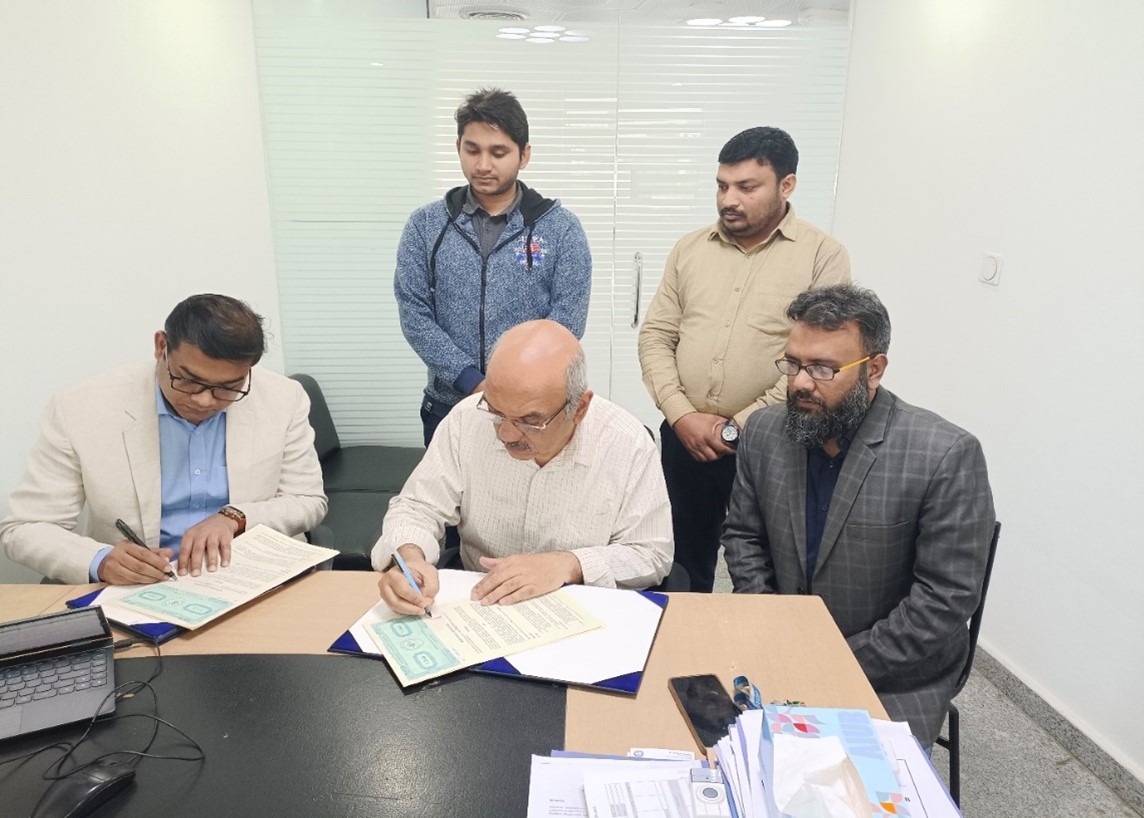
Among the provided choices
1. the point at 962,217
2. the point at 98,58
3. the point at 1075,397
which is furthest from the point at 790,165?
the point at 98,58

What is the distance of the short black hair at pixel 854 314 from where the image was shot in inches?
66.4

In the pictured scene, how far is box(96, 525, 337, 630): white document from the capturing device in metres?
1.41

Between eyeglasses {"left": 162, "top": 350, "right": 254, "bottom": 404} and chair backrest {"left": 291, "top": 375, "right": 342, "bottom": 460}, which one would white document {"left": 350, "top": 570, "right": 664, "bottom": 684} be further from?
chair backrest {"left": 291, "top": 375, "right": 342, "bottom": 460}

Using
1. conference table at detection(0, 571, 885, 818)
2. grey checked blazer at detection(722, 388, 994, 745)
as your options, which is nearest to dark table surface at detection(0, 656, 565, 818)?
conference table at detection(0, 571, 885, 818)

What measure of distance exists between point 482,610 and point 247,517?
76 centimetres

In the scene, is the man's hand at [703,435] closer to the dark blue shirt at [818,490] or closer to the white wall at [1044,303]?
the dark blue shirt at [818,490]

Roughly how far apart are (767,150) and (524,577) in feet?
→ 5.24

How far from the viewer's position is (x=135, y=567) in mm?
1539

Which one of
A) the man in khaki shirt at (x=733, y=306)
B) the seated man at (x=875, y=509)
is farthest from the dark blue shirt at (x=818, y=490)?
the man in khaki shirt at (x=733, y=306)

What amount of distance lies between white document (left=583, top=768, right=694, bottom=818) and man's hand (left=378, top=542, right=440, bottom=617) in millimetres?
519

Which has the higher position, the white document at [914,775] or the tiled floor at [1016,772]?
the white document at [914,775]

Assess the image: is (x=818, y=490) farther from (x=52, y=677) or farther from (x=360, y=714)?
(x=52, y=677)

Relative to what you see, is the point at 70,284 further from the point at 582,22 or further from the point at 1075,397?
the point at 1075,397

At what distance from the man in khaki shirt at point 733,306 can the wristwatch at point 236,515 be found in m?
1.35
